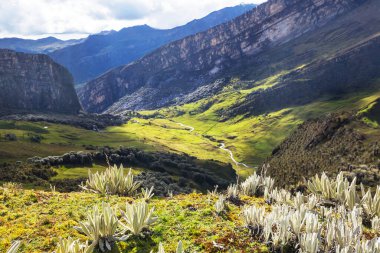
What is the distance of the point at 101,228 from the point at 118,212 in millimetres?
3280

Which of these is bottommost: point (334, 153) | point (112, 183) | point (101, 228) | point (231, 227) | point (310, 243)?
point (334, 153)

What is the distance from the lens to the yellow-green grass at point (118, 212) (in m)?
12.0

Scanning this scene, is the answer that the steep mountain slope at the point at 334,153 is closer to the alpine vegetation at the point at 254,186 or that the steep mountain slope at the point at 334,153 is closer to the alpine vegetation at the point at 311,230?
the alpine vegetation at the point at 254,186

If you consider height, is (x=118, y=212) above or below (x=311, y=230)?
above

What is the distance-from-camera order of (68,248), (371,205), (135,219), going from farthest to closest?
(371,205), (135,219), (68,248)

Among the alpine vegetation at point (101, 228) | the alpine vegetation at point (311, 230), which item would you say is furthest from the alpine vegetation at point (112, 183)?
the alpine vegetation at point (311, 230)

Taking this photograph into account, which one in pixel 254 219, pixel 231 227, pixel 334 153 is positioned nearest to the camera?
pixel 254 219

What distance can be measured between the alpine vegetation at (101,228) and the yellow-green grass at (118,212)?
0.57 m

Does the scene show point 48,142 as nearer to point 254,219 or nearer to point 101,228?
point 101,228

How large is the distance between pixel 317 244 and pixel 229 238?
3345 millimetres

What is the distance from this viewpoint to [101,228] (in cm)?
1138

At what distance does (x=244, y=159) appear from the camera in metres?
179

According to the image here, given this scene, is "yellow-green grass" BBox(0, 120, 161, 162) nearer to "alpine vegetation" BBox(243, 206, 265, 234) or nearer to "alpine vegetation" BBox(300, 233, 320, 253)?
"alpine vegetation" BBox(243, 206, 265, 234)

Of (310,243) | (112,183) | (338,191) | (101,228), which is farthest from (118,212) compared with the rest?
(338,191)
